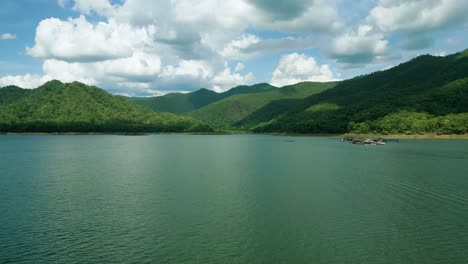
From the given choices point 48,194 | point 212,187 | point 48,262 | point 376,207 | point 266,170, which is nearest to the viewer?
point 48,262

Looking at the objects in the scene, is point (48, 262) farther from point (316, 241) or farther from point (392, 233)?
point (392, 233)

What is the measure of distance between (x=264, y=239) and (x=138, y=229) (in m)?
11.9

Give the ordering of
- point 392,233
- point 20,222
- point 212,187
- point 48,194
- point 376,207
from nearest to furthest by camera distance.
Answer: point 392,233, point 20,222, point 376,207, point 48,194, point 212,187

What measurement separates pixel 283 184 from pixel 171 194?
19.6 m

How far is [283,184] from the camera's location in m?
60.7

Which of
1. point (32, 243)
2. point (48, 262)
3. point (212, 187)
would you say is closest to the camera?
point (48, 262)

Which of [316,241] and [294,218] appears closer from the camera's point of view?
[316,241]

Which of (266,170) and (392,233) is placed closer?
(392,233)

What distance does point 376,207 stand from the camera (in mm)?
42906

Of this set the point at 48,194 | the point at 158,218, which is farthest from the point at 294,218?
the point at 48,194

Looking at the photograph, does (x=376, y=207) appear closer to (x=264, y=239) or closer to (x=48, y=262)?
(x=264, y=239)

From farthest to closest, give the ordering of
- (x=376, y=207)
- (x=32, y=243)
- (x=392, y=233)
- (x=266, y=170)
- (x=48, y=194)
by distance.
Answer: (x=266, y=170) → (x=48, y=194) → (x=376, y=207) → (x=392, y=233) → (x=32, y=243)

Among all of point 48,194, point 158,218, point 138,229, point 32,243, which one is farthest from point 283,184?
point 32,243

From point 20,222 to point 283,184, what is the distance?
38.6 metres
